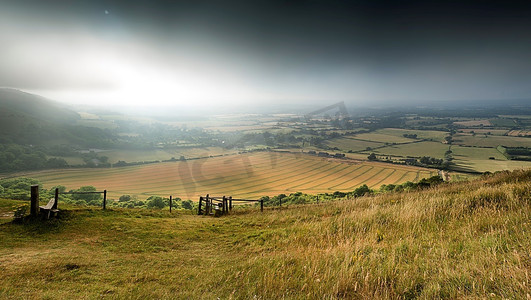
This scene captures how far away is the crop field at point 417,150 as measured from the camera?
246ft

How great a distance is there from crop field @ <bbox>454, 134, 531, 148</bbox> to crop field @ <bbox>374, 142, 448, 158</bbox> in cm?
1119

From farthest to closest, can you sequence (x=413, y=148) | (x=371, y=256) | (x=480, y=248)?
(x=413, y=148), (x=371, y=256), (x=480, y=248)

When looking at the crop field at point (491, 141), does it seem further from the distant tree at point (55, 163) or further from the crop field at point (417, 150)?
the distant tree at point (55, 163)

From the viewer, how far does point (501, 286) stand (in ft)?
8.84

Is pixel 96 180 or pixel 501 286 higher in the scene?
pixel 501 286

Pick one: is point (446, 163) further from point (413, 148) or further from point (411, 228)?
point (411, 228)

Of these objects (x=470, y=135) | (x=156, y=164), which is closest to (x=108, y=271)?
(x=156, y=164)

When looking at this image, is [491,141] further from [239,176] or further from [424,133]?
[239,176]

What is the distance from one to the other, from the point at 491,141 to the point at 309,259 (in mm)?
118859

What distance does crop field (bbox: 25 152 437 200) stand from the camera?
54.6 metres

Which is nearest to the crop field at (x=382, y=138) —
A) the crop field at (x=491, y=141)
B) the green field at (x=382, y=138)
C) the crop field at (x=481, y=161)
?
the green field at (x=382, y=138)

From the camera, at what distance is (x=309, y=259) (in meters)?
4.45

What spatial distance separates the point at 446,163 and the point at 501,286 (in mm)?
73976

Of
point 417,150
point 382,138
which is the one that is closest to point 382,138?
point 382,138
